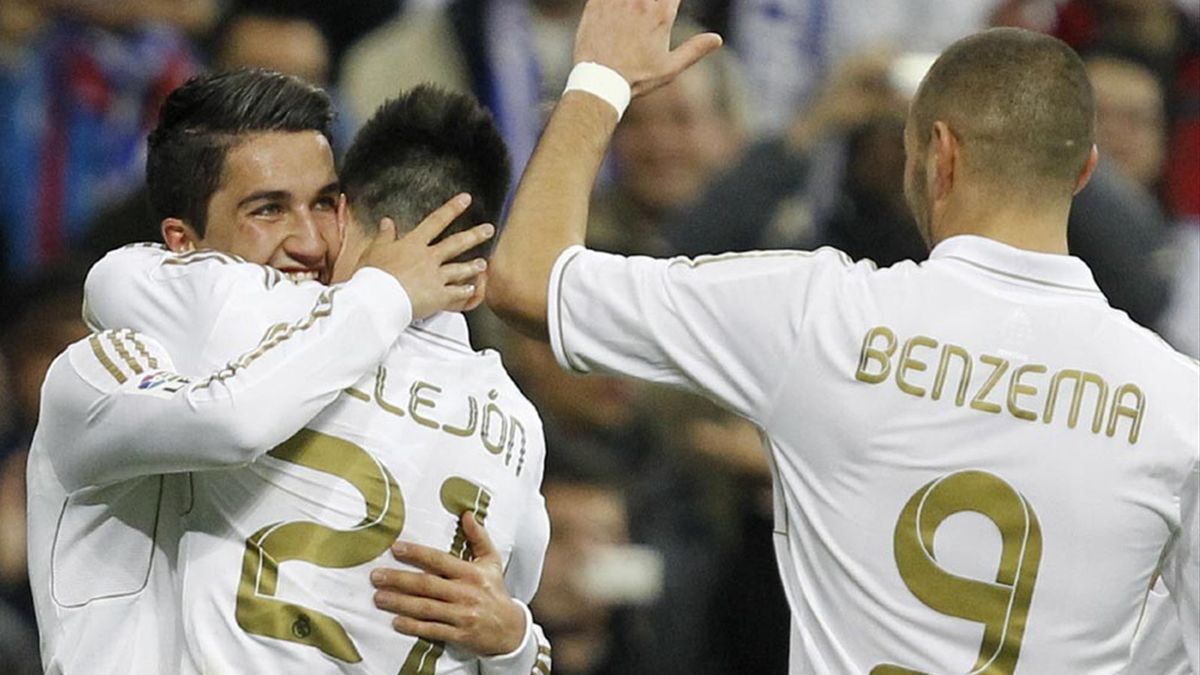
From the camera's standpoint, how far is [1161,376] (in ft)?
10.0

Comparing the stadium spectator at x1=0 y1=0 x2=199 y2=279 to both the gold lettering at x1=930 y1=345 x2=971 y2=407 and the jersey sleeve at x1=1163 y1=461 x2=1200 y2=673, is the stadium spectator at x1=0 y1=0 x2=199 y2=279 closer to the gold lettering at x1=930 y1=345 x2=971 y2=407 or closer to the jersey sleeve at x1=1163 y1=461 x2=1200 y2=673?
the gold lettering at x1=930 y1=345 x2=971 y2=407

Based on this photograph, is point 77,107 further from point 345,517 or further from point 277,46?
point 345,517

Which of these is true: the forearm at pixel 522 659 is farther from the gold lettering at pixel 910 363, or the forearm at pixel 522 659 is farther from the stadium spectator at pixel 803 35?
the stadium spectator at pixel 803 35

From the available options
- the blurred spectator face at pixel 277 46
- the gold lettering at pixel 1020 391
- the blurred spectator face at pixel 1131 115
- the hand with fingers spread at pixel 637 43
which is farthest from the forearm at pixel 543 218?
the blurred spectator face at pixel 1131 115

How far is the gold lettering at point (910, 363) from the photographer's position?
9.96 ft

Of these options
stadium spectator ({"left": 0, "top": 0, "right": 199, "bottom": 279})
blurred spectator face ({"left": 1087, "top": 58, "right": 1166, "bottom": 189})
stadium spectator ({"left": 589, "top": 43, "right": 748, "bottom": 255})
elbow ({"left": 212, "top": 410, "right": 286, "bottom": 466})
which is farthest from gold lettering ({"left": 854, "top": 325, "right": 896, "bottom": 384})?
stadium spectator ({"left": 0, "top": 0, "right": 199, "bottom": 279})

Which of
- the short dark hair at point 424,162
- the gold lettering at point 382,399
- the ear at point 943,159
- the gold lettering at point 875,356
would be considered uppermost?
the ear at point 943,159

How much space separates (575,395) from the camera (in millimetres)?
6797

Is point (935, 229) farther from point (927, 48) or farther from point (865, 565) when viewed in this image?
point (927, 48)

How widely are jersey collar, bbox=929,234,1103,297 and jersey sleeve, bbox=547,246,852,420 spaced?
18 centimetres

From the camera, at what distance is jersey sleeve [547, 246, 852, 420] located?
307cm

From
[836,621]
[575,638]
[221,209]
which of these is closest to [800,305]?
[836,621]

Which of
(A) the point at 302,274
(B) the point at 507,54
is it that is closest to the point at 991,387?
(A) the point at 302,274

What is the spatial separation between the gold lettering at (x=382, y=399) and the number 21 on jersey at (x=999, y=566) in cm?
86
